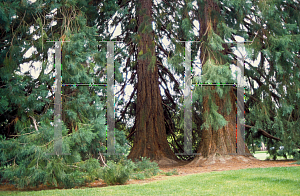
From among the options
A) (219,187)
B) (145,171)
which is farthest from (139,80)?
(219,187)

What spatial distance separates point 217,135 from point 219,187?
395 cm

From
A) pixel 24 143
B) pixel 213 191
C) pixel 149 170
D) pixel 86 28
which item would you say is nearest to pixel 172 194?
pixel 213 191

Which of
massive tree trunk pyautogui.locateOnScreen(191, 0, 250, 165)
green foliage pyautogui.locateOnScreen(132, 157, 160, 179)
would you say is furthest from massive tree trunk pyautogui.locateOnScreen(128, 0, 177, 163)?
green foliage pyautogui.locateOnScreen(132, 157, 160, 179)

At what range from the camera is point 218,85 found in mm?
8000

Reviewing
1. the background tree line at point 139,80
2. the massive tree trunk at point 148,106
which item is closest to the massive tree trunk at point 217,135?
the background tree line at point 139,80

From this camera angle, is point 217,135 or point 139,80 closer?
point 217,135

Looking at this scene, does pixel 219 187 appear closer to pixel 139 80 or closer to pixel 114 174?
pixel 114 174

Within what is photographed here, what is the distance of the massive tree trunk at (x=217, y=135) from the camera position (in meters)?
9.06

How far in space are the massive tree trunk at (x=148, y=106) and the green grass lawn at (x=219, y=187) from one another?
3931 mm

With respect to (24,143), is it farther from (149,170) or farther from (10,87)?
(149,170)

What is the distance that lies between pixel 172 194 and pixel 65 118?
10.3 ft

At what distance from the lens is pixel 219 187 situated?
5406 millimetres

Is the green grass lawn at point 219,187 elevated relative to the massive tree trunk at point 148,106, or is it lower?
lower

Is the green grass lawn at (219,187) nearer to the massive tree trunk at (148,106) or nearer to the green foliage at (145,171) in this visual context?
the green foliage at (145,171)
